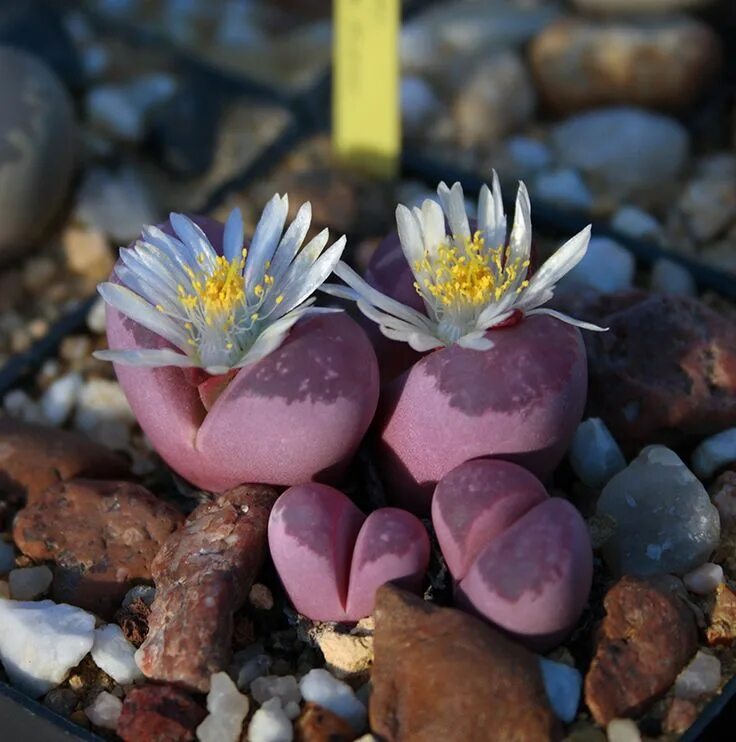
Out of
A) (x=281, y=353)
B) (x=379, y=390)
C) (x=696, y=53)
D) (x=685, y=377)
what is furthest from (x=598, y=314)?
(x=696, y=53)

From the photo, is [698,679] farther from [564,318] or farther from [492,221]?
[492,221]

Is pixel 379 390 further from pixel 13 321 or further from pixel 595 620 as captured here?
pixel 13 321

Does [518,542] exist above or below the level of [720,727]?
above

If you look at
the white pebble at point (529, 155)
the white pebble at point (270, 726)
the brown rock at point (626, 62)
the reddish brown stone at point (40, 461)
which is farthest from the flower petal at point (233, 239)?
the brown rock at point (626, 62)

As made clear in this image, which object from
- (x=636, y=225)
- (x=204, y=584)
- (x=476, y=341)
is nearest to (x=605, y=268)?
(x=636, y=225)

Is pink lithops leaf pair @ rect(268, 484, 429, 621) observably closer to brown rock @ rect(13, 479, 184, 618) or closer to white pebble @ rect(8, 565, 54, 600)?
brown rock @ rect(13, 479, 184, 618)

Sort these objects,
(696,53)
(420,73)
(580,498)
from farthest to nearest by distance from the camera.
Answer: (420,73) < (696,53) < (580,498)
